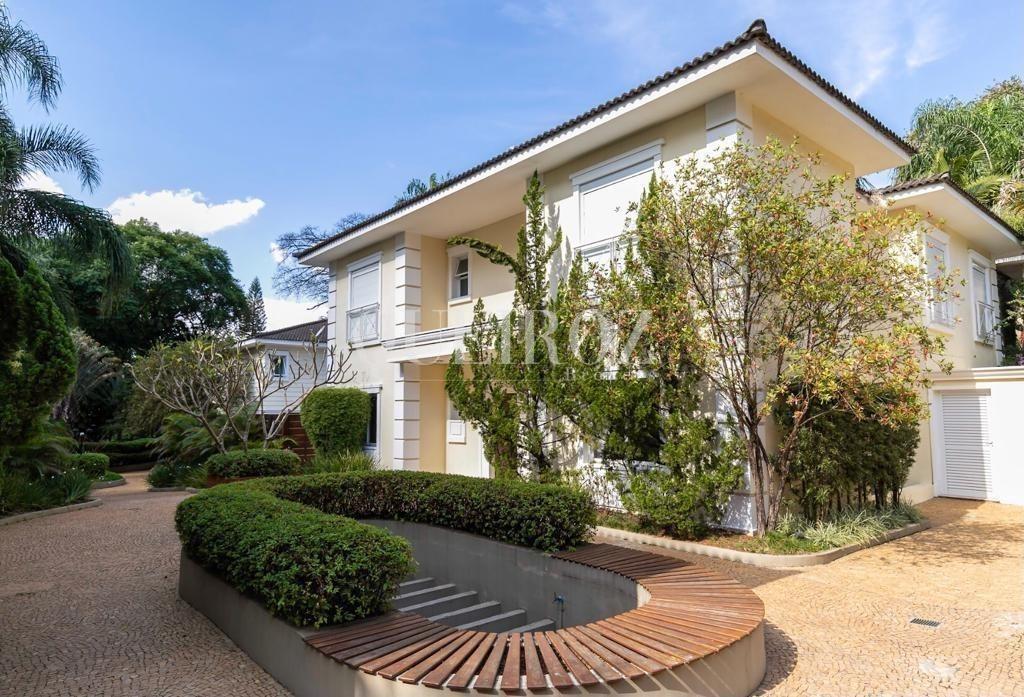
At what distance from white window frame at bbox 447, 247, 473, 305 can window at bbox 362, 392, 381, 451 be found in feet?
11.8

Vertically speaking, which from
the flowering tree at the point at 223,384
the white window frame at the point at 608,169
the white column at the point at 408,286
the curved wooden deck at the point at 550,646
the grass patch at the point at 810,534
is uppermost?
the white window frame at the point at 608,169

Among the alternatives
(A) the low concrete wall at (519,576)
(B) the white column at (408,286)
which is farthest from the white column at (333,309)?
(A) the low concrete wall at (519,576)

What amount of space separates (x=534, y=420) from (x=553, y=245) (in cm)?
352

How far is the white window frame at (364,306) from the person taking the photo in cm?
1795

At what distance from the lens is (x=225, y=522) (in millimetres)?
6293

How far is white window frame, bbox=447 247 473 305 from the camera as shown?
54.3 feet

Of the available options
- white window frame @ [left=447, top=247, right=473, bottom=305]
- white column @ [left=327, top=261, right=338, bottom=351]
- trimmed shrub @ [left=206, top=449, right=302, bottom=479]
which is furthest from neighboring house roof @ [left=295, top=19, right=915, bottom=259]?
trimmed shrub @ [left=206, top=449, right=302, bottom=479]

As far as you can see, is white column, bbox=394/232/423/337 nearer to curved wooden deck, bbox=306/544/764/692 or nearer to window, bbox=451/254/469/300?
window, bbox=451/254/469/300

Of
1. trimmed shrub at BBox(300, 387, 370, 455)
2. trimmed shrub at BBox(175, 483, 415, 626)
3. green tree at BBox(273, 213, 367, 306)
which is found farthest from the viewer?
green tree at BBox(273, 213, 367, 306)

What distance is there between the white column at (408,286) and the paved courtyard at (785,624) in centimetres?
818

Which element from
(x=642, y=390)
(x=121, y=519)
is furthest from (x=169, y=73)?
(x=642, y=390)

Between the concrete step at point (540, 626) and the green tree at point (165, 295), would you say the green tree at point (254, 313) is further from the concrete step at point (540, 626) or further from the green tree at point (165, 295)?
the concrete step at point (540, 626)

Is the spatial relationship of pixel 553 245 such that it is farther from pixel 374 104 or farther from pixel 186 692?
pixel 186 692

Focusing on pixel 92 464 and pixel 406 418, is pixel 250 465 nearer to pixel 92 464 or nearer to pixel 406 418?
pixel 406 418
